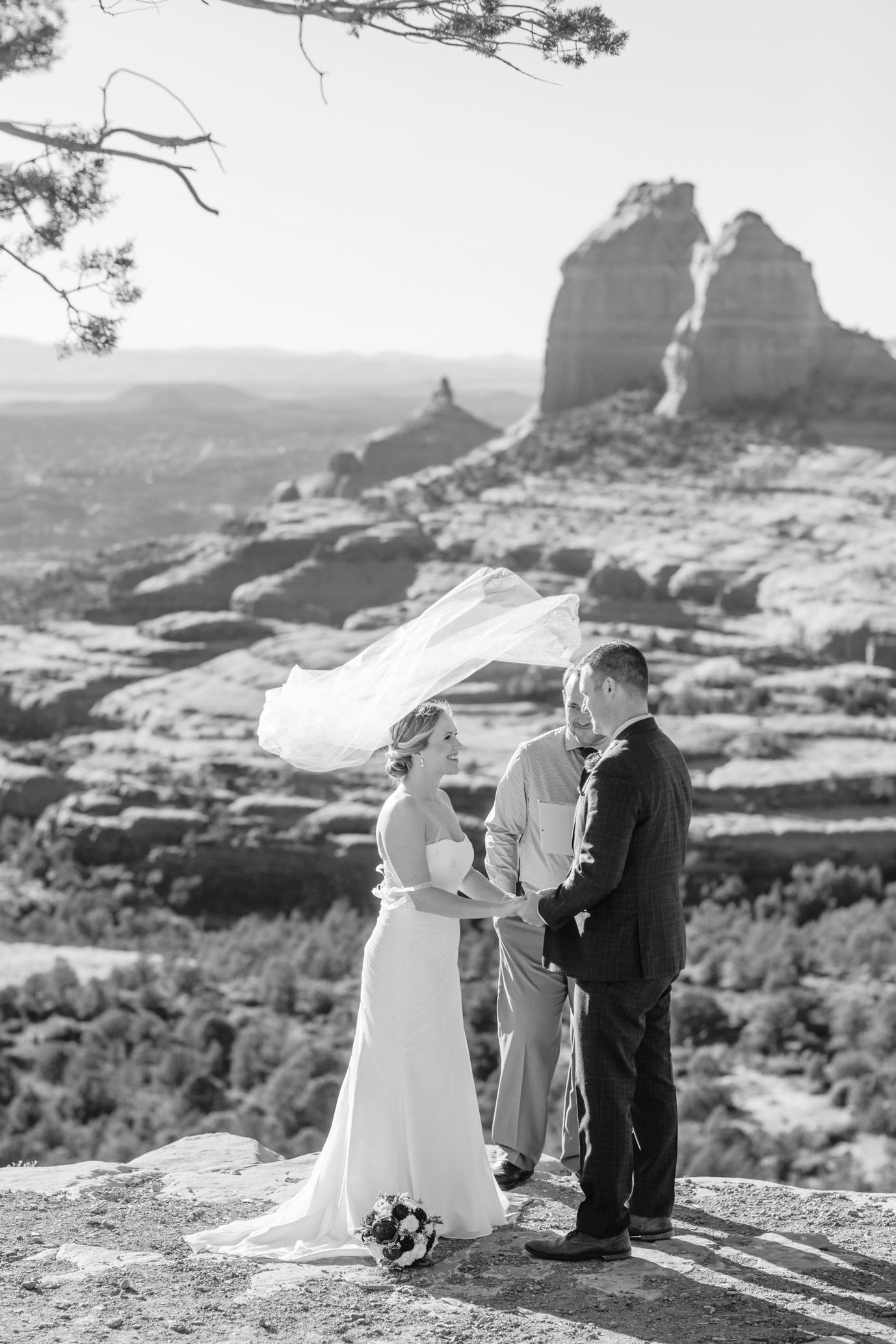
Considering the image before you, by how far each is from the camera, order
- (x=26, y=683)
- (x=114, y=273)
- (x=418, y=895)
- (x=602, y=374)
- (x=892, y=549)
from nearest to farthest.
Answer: (x=418, y=895) < (x=114, y=273) < (x=892, y=549) < (x=26, y=683) < (x=602, y=374)

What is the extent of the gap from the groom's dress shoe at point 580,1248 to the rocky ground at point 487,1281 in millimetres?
39

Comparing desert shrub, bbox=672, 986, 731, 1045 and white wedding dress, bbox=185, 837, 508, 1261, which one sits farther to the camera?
desert shrub, bbox=672, 986, 731, 1045

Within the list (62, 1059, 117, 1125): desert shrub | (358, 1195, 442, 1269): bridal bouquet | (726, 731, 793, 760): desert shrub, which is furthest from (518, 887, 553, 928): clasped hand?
(726, 731, 793, 760): desert shrub

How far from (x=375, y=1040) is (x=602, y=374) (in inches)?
2682

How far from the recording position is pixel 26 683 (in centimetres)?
4997

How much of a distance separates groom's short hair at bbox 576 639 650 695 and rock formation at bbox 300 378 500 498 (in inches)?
2556

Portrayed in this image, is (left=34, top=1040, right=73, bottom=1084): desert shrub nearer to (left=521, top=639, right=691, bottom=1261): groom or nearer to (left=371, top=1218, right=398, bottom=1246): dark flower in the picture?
(left=371, top=1218, right=398, bottom=1246): dark flower

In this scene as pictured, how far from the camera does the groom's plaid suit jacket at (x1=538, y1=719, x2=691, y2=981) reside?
187 inches

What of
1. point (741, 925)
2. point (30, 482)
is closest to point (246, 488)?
point (30, 482)

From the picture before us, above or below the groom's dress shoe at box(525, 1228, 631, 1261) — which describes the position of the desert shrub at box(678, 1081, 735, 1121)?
below

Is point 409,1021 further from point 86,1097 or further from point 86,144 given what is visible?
point 86,1097

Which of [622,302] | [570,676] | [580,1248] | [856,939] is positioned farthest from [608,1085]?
[622,302]

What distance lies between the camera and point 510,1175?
18.9 feet

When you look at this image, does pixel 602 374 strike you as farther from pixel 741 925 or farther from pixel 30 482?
pixel 30 482
